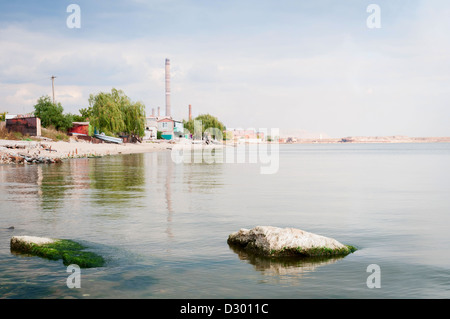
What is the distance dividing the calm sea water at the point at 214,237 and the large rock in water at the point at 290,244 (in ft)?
1.13

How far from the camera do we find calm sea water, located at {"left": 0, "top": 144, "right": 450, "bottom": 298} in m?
7.84

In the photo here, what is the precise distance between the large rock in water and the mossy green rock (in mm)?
3295

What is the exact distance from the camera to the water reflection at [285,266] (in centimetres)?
835

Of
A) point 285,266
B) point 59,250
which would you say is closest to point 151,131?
point 59,250

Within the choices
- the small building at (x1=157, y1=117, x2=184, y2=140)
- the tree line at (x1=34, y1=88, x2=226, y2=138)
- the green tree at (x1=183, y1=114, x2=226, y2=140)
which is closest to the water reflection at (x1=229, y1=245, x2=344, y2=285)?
the tree line at (x1=34, y1=88, x2=226, y2=138)

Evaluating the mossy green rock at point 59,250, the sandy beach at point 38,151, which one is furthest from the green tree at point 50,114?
the mossy green rock at point 59,250

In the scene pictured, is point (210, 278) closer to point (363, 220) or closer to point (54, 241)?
point (54, 241)

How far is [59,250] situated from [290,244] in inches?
192

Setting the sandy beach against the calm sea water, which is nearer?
the calm sea water

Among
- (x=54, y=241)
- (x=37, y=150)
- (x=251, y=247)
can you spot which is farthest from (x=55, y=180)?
(x=37, y=150)

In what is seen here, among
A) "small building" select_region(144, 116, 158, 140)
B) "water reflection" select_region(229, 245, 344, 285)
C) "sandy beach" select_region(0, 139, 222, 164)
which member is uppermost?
"small building" select_region(144, 116, 158, 140)

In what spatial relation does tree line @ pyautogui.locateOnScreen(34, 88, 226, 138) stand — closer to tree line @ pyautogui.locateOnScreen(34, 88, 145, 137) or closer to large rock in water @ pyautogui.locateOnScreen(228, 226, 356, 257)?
tree line @ pyautogui.locateOnScreen(34, 88, 145, 137)

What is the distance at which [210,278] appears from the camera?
829 centimetres

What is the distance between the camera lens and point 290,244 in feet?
31.6
